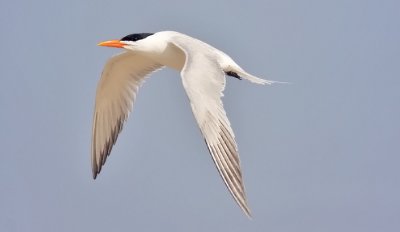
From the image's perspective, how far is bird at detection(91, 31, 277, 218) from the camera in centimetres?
980

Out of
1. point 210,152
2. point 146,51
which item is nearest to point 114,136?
point 146,51

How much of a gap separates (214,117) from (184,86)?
51 centimetres

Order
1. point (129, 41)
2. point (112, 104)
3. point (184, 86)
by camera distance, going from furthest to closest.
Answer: point (112, 104)
point (129, 41)
point (184, 86)

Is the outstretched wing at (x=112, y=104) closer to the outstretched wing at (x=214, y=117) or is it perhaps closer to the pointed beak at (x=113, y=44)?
the pointed beak at (x=113, y=44)

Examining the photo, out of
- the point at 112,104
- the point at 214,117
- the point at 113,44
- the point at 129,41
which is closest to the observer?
the point at 214,117

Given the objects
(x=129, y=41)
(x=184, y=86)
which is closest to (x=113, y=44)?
(x=129, y=41)

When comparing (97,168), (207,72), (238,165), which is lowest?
(97,168)

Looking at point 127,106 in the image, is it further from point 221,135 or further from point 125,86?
→ point 221,135

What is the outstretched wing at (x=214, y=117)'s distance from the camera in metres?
9.66

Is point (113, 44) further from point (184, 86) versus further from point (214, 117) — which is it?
point (214, 117)

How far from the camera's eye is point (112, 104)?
13.9m

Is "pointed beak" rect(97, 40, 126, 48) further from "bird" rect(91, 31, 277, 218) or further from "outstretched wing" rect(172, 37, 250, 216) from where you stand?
"outstretched wing" rect(172, 37, 250, 216)

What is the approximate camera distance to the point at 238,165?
9695 millimetres

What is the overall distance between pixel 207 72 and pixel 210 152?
130 cm
